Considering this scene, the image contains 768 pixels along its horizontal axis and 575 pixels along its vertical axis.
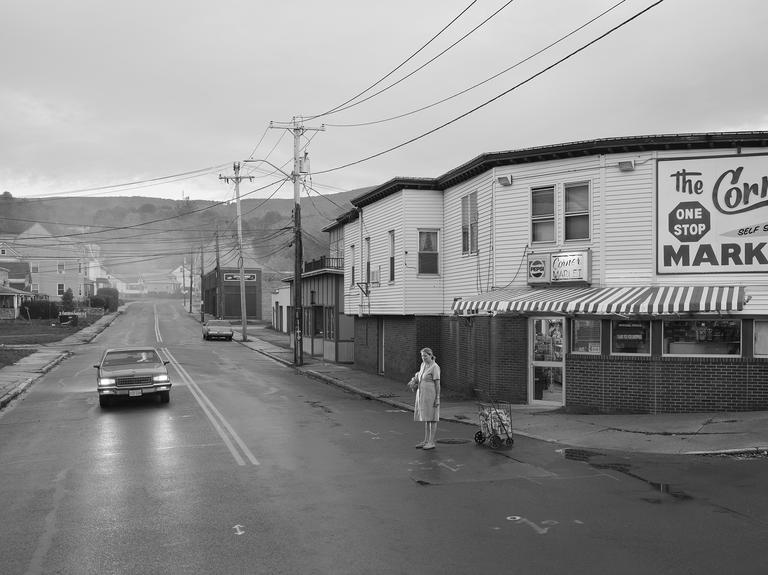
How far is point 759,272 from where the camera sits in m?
16.7

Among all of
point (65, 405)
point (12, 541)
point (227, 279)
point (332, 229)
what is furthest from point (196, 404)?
point (227, 279)

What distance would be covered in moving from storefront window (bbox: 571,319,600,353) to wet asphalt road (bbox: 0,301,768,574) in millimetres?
4137

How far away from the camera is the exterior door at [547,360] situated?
18906mm

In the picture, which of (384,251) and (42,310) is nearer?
(384,251)

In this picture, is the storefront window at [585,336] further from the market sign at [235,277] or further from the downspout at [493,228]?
the market sign at [235,277]

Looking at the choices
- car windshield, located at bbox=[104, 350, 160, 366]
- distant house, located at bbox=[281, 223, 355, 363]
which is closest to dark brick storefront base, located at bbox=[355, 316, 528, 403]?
distant house, located at bbox=[281, 223, 355, 363]

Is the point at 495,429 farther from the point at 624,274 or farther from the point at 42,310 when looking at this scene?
the point at 42,310

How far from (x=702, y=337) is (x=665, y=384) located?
138cm

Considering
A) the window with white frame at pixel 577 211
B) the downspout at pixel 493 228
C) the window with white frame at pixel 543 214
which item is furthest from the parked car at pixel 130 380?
the window with white frame at pixel 577 211

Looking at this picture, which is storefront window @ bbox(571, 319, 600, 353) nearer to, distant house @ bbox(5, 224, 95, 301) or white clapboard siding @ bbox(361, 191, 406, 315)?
white clapboard siding @ bbox(361, 191, 406, 315)

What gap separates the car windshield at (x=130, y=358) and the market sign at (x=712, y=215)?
14469mm

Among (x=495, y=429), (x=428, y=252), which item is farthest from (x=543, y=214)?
(x=495, y=429)

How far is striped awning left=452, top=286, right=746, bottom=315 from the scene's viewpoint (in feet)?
50.8

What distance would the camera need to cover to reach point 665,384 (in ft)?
56.0
